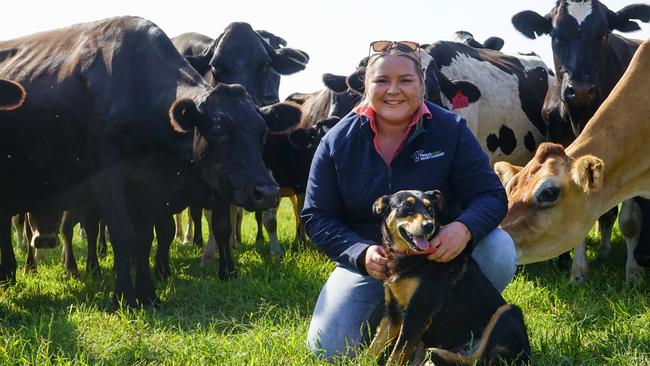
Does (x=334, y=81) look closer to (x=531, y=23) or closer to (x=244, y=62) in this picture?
(x=244, y=62)

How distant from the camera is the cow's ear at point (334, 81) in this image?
8992 mm

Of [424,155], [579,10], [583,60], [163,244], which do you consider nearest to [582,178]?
[424,155]

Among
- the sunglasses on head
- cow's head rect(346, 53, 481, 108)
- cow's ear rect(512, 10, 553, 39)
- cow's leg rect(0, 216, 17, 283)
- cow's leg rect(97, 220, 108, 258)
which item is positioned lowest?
cow's leg rect(97, 220, 108, 258)

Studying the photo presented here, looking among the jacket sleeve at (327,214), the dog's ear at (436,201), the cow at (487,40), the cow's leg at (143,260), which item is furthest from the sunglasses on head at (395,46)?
the cow at (487,40)

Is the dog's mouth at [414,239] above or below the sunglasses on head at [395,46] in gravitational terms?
below

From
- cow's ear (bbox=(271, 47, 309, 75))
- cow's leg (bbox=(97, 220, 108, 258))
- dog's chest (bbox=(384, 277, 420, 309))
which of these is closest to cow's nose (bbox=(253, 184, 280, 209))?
dog's chest (bbox=(384, 277, 420, 309))

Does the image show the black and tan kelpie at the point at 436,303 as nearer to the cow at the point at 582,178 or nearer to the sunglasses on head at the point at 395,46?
the sunglasses on head at the point at 395,46

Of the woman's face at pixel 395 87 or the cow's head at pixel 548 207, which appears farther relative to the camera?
the cow's head at pixel 548 207

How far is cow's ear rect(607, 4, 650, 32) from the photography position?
800 cm

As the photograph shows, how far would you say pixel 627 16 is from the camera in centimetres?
803

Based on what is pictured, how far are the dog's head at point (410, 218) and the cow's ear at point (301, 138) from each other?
4.65m

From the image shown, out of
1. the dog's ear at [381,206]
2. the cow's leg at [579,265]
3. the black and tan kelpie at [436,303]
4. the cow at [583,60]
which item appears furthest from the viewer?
the cow at [583,60]

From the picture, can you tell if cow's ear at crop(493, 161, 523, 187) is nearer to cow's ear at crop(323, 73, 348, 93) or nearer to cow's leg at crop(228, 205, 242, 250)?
cow's ear at crop(323, 73, 348, 93)

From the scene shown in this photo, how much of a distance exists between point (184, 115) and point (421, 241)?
126 inches
